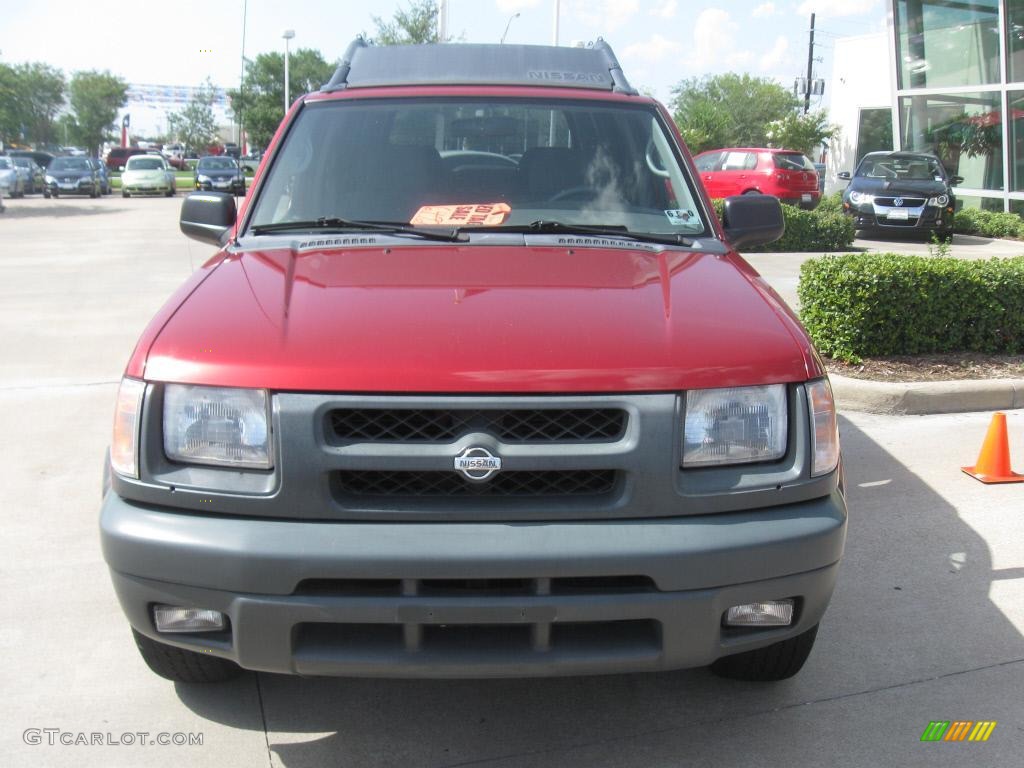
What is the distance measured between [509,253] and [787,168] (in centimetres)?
1938

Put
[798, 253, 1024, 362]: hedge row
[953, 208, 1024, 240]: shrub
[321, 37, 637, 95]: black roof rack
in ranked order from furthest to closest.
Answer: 1. [953, 208, 1024, 240]: shrub
2. [798, 253, 1024, 362]: hedge row
3. [321, 37, 637, 95]: black roof rack

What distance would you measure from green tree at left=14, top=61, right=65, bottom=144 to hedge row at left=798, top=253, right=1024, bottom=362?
82926 mm

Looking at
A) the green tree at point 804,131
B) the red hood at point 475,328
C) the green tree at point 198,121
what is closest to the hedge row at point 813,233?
the red hood at point 475,328

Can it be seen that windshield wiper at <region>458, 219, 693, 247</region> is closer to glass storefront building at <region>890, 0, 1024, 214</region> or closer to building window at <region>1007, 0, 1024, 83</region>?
glass storefront building at <region>890, 0, 1024, 214</region>

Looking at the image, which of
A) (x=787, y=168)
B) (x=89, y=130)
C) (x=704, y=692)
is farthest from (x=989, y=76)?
(x=89, y=130)

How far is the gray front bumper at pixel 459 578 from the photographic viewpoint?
2.41 m

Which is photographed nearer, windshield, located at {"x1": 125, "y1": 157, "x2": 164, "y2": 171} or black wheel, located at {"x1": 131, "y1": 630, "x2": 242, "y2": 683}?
black wheel, located at {"x1": 131, "y1": 630, "x2": 242, "y2": 683}

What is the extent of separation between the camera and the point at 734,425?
2643mm

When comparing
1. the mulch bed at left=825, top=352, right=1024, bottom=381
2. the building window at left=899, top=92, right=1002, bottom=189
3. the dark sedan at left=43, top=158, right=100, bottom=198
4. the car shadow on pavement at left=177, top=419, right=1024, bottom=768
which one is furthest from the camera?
the dark sedan at left=43, top=158, right=100, bottom=198

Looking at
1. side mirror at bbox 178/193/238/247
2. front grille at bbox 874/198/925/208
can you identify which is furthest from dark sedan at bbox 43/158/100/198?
side mirror at bbox 178/193/238/247

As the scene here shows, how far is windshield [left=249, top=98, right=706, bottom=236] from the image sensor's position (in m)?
3.76

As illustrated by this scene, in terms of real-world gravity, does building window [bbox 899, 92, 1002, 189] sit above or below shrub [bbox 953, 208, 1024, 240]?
above

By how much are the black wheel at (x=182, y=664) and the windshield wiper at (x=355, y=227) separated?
4.91ft

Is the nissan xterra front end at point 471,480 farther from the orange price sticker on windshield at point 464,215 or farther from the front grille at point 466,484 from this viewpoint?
the orange price sticker on windshield at point 464,215
